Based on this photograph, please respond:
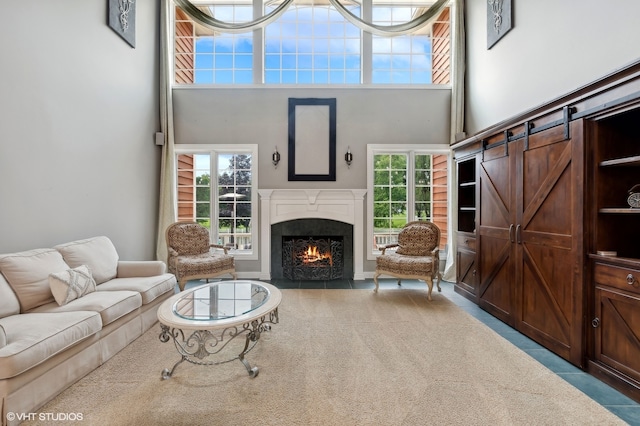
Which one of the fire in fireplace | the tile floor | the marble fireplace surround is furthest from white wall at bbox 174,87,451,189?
the tile floor

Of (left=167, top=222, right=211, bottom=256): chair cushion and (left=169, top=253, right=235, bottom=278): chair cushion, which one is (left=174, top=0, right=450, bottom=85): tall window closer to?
(left=167, top=222, right=211, bottom=256): chair cushion

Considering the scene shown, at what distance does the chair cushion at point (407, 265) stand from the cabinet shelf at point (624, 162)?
2.16 meters

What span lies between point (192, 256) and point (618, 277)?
458cm

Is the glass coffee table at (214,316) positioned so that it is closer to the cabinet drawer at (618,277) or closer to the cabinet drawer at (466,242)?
the cabinet drawer at (618,277)

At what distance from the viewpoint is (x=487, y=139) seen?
11.5 ft

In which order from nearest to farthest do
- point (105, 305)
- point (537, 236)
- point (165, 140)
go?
1. point (105, 305)
2. point (537, 236)
3. point (165, 140)

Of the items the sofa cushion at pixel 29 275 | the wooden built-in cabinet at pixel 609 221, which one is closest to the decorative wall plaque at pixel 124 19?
the sofa cushion at pixel 29 275

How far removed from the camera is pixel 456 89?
16.1ft

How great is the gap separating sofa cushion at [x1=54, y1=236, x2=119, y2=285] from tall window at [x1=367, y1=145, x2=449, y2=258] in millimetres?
3824

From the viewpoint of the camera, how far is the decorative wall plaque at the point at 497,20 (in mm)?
3781

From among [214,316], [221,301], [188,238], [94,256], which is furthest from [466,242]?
[94,256]

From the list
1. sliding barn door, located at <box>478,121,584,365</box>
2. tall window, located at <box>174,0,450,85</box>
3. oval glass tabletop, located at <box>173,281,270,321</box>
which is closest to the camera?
oval glass tabletop, located at <box>173,281,270,321</box>

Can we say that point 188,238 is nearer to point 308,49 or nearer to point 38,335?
point 38,335

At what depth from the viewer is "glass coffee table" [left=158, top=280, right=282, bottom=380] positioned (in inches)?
81.3
